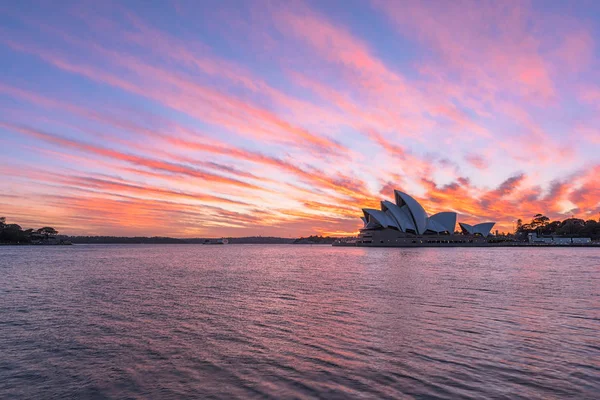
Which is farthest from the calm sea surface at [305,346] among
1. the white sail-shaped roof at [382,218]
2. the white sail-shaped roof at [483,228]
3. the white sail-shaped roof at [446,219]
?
the white sail-shaped roof at [483,228]

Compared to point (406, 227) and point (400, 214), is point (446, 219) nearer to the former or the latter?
point (406, 227)

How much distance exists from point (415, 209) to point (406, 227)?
796 cm

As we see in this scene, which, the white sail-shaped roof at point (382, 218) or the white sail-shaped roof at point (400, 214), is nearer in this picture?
the white sail-shaped roof at point (400, 214)

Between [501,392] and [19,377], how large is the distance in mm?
11809

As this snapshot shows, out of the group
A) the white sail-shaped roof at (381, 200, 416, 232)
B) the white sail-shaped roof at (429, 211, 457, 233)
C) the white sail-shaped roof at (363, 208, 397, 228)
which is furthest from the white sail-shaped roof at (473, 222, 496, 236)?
the white sail-shaped roof at (363, 208, 397, 228)

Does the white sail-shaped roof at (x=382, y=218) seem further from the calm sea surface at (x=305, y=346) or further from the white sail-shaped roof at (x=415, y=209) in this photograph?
the calm sea surface at (x=305, y=346)

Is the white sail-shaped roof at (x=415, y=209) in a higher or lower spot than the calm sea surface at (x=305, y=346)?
higher

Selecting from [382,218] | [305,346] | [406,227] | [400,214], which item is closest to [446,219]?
[406,227]

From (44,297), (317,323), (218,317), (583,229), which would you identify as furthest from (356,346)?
(583,229)

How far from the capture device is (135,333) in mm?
14586

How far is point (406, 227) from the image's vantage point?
5738 inches

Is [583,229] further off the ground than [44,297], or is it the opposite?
[583,229]

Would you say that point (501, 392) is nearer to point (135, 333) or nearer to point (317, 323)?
point (317, 323)

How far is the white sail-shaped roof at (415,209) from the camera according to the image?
139250mm
